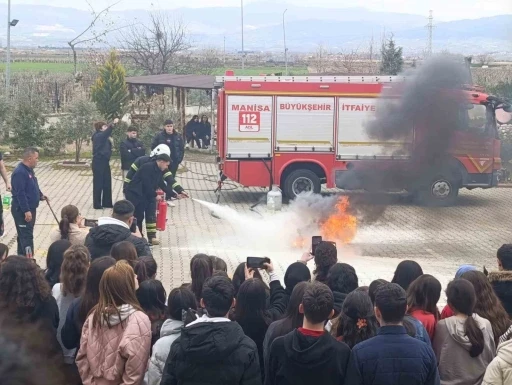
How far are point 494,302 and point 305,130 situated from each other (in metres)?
11.9

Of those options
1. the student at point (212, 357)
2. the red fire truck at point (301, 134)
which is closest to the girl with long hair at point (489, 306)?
the student at point (212, 357)

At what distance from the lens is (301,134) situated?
1716 centimetres

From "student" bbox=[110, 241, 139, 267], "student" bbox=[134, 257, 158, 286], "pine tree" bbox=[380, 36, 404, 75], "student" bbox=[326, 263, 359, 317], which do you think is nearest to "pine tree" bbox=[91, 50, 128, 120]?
"pine tree" bbox=[380, 36, 404, 75]

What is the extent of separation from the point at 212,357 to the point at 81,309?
4.21 ft

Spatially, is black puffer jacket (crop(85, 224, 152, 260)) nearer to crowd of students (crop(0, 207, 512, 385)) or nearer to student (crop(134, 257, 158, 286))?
student (crop(134, 257, 158, 286))

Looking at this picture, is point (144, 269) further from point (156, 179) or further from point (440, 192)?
point (440, 192)

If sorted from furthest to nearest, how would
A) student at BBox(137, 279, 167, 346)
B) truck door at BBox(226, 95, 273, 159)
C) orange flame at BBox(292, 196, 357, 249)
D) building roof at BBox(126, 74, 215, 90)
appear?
1. building roof at BBox(126, 74, 215, 90)
2. truck door at BBox(226, 95, 273, 159)
3. orange flame at BBox(292, 196, 357, 249)
4. student at BBox(137, 279, 167, 346)

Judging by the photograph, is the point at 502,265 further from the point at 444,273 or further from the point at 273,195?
the point at 273,195

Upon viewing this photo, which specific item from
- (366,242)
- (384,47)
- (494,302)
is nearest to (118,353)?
(494,302)

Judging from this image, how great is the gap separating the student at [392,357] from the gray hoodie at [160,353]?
113 cm

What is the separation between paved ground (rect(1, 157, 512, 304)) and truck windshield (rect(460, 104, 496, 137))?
1725mm

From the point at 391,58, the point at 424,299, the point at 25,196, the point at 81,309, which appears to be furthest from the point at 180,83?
the point at 424,299

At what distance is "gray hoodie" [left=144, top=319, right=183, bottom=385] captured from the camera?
4.89m

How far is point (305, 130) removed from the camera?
1714cm
